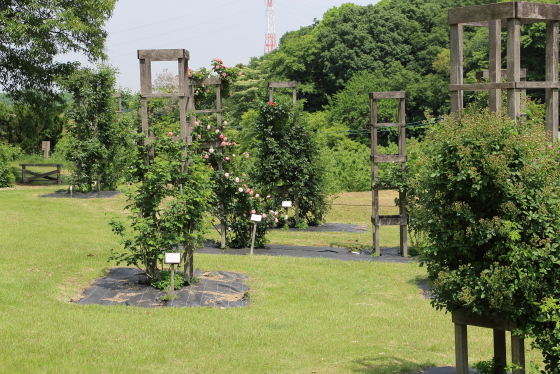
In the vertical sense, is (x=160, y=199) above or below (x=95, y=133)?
below

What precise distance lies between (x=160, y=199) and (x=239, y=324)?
9.29 ft

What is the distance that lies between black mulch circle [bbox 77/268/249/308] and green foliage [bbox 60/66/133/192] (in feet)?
37.9

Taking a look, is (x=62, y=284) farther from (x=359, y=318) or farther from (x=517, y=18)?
(x=517, y=18)

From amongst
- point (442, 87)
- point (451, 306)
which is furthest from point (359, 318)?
point (442, 87)

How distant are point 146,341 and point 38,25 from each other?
2134 cm

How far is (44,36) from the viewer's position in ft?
85.9

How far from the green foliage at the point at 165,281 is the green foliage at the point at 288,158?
8628mm

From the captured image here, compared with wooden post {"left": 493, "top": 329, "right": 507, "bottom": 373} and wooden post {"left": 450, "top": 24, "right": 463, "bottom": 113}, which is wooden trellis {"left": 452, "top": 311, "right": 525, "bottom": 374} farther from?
wooden post {"left": 450, "top": 24, "right": 463, "bottom": 113}

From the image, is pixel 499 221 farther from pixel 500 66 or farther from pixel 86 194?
pixel 86 194

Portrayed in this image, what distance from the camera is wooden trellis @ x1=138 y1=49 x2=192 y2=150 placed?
10.4 meters

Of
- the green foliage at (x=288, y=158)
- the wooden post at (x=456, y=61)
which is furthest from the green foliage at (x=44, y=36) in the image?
the wooden post at (x=456, y=61)

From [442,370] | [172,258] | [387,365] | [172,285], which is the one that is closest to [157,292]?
[172,285]

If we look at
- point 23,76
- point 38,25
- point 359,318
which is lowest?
point 359,318

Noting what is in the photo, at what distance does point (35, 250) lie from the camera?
1218cm
